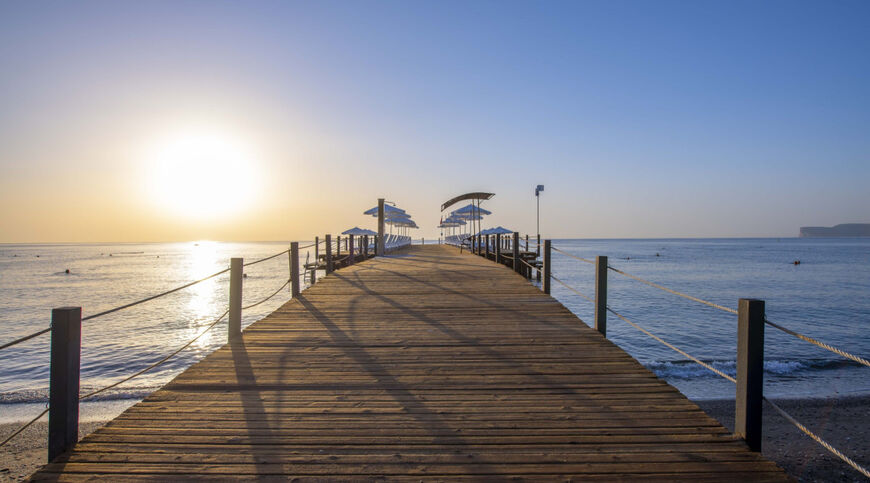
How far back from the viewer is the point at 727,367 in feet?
36.8

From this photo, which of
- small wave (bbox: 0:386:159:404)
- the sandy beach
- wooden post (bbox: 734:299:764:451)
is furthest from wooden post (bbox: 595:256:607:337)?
small wave (bbox: 0:386:159:404)

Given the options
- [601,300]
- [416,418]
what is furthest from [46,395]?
[601,300]

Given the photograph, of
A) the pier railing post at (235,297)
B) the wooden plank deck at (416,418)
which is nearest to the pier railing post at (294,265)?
the pier railing post at (235,297)

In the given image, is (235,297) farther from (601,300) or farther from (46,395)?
(46,395)

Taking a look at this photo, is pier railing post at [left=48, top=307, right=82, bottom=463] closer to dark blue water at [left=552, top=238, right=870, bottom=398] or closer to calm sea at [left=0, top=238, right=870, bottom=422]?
calm sea at [left=0, top=238, right=870, bottom=422]

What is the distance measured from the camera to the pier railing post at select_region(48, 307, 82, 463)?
7.98 ft

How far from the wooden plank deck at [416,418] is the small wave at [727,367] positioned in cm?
772

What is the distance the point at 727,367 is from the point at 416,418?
11711 mm

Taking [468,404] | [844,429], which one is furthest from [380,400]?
[844,429]

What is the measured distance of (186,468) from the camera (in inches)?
86.1

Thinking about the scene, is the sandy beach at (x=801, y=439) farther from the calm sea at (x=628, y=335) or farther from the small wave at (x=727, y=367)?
the small wave at (x=727, y=367)

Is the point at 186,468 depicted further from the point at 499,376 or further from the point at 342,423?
the point at 499,376

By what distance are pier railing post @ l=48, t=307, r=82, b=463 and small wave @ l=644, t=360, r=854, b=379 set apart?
11274 millimetres

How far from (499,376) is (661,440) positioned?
1.34m
